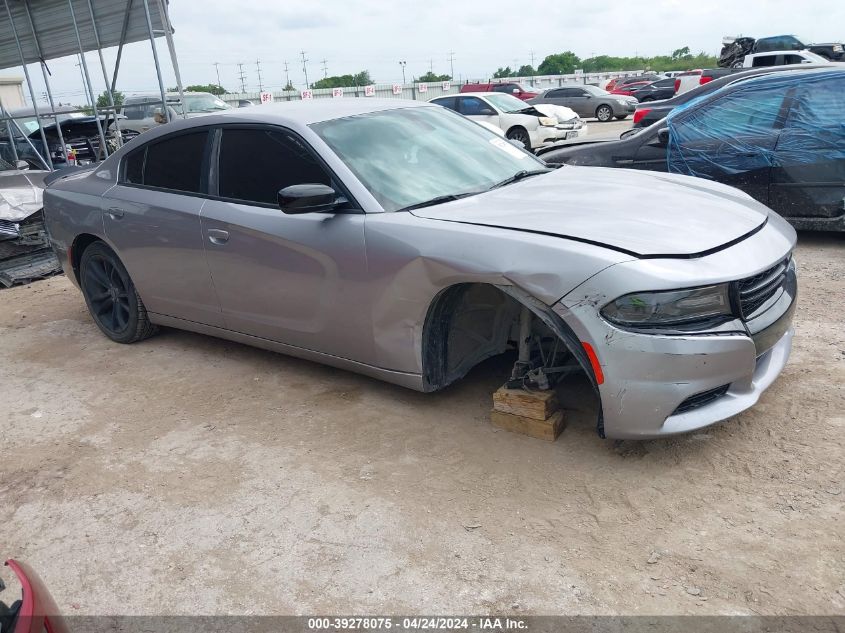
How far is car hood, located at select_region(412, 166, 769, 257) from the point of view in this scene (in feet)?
9.43

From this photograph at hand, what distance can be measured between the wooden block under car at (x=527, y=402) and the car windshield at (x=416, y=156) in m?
1.05

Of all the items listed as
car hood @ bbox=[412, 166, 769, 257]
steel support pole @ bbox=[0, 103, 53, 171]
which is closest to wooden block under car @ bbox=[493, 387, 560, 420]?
car hood @ bbox=[412, 166, 769, 257]

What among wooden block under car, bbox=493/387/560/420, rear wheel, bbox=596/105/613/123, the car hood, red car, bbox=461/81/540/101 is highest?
the car hood

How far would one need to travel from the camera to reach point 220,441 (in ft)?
11.8

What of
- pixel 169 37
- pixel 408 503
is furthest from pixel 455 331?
pixel 169 37

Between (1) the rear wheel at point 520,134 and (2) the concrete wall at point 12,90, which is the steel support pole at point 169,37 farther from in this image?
(2) the concrete wall at point 12,90

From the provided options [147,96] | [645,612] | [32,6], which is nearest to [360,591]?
[645,612]

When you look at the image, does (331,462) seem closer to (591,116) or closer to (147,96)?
(147,96)

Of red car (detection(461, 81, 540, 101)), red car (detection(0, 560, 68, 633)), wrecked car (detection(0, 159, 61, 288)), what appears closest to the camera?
red car (detection(0, 560, 68, 633))

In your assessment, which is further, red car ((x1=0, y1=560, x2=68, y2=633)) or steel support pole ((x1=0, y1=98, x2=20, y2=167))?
steel support pole ((x1=0, y1=98, x2=20, y2=167))

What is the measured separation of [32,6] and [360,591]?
1012 centimetres

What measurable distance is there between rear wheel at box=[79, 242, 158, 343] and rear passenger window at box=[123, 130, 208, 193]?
636 millimetres

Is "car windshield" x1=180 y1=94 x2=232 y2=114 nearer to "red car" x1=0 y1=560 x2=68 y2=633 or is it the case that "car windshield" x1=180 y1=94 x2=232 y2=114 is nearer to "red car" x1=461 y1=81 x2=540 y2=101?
"red car" x1=461 y1=81 x2=540 y2=101

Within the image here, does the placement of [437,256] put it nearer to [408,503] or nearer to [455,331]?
[455,331]
